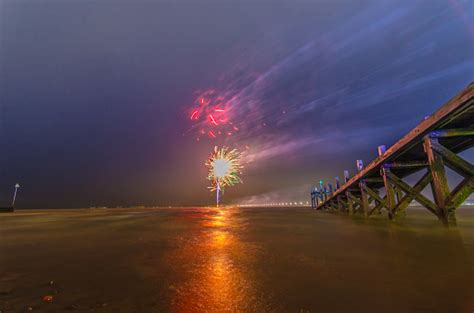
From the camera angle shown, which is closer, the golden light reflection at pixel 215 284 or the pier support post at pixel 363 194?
the golden light reflection at pixel 215 284

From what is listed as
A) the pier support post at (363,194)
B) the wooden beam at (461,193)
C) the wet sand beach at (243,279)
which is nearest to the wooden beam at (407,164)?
the wooden beam at (461,193)

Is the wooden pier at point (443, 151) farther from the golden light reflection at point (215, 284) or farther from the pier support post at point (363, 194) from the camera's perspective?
the golden light reflection at point (215, 284)

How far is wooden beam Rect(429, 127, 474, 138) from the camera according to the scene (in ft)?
24.3

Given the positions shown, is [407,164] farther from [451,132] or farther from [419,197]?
[451,132]

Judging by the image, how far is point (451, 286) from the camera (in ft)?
8.16

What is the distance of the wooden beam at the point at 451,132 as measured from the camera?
739 cm

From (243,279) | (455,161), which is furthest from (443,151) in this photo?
(243,279)

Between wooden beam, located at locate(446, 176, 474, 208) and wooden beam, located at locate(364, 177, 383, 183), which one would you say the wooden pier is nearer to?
wooden beam, located at locate(446, 176, 474, 208)

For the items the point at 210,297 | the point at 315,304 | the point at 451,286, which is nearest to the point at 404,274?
the point at 451,286

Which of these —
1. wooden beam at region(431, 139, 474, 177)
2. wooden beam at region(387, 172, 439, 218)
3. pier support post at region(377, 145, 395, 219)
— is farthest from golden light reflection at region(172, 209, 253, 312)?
pier support post at region(377, 145, 395, 219)

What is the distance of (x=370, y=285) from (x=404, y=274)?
2.56 ft

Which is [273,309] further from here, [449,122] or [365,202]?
[365,202]

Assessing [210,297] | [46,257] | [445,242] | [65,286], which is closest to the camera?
[210,297]

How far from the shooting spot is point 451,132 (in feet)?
25.0
